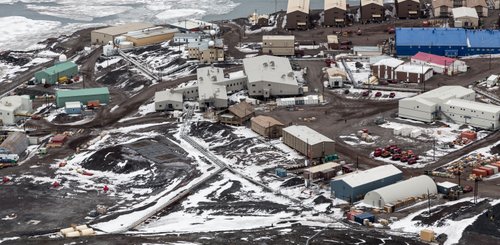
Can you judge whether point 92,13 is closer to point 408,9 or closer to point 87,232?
point 408,9

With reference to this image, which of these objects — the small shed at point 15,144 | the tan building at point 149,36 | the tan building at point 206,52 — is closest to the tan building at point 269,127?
the small shed at point 15,144

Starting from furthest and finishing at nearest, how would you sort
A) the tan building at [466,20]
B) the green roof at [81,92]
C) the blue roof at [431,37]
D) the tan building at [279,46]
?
the tan building at [466,20], the tan building at [279,46], the blue roof at [431,37], the green roof at [81,92]

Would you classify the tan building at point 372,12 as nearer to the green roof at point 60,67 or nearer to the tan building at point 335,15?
the tan building at point 335,15

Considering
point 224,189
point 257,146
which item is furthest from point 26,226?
point 257,146

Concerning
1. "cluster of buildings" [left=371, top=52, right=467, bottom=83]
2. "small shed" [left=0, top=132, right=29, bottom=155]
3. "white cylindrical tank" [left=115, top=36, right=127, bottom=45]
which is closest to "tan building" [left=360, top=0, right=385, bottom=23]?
"cluster of buildings" [left=371, top=52, right=467, bottom=83]

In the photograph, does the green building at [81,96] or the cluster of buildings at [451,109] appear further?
the green building at [81,96]

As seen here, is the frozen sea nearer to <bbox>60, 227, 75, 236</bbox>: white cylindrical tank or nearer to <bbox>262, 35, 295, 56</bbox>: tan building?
<bbox>262, 35, 295, 56</bbox>: tan building

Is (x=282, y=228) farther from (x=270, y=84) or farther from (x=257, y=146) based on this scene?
(x=270, y=84)
